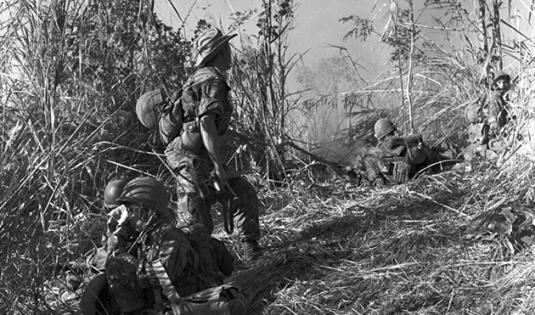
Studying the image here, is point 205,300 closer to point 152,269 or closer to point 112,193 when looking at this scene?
point 152,269

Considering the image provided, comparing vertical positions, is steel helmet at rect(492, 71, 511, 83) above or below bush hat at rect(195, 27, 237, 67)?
below

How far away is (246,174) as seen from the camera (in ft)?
24.7

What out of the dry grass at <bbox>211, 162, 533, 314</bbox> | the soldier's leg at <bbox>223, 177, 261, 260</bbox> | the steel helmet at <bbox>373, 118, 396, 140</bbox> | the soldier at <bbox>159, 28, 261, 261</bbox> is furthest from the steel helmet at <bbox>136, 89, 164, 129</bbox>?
the steel helmet at <bbox>373, 118, 396, 140</bbox>

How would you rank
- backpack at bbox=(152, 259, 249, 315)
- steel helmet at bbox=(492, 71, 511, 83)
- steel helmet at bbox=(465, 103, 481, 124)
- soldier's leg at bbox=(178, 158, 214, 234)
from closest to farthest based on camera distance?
backpack at bbox=(152, 259, 249, 315) < soldier's leg at bbox=(178, 158, 214, 234) < steel helmet at bbox=(492, 71, 511, 83) < steel helmet at bbox=(465, 103, 481, 124)

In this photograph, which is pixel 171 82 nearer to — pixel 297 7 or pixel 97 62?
pixel 97 62

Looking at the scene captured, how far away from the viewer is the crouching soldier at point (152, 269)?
4.77m

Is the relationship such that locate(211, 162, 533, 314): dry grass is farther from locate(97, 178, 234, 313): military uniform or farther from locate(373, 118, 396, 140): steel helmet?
locate(373, 118, 396, 140): steel helmet

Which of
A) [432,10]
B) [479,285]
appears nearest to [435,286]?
[479,285]

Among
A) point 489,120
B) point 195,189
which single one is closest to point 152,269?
point 195,189

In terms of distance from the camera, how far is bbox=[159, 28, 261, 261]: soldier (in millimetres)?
5777

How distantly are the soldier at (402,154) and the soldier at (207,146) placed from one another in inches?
63.1

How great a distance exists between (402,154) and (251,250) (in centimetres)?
180

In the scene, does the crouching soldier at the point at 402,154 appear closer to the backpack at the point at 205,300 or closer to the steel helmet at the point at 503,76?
the steel helmet at the point at 503,76

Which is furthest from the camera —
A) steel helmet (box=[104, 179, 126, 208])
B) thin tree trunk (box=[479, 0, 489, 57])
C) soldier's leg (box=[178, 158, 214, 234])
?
thin tree trunk (box=[479, 0, 489, 57])
